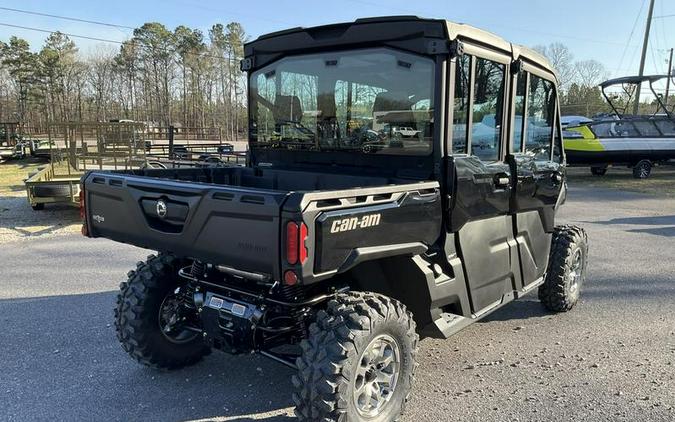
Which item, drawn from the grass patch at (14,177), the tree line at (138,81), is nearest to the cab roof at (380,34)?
the grass patch at (14,177)

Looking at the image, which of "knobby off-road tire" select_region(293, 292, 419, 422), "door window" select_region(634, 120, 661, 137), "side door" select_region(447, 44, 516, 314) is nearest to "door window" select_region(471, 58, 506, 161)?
"side door" select_region(447, 44, 516, 314)

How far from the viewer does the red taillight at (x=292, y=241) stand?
230cm

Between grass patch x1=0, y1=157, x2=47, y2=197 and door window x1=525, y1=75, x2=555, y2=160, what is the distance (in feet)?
40.8

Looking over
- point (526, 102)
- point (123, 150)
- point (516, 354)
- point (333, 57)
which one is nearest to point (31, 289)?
point (333, 57)

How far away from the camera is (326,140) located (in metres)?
3.80

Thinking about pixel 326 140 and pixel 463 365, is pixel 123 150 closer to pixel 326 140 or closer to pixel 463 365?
pixel 326 140

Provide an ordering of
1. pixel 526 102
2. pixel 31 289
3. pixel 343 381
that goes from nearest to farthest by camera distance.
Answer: pixel 343 381, pixel 526 102, pixel 31 289

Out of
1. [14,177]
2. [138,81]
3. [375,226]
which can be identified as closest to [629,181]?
[375,226]

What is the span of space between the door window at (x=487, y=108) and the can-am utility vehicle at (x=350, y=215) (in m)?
0.02

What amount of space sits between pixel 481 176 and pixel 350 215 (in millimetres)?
1346

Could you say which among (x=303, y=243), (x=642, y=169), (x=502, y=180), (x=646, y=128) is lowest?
(x=642, y=169)

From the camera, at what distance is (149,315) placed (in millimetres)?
3516

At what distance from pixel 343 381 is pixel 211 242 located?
3.15ft

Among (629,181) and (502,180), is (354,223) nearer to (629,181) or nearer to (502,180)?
(502,180)
